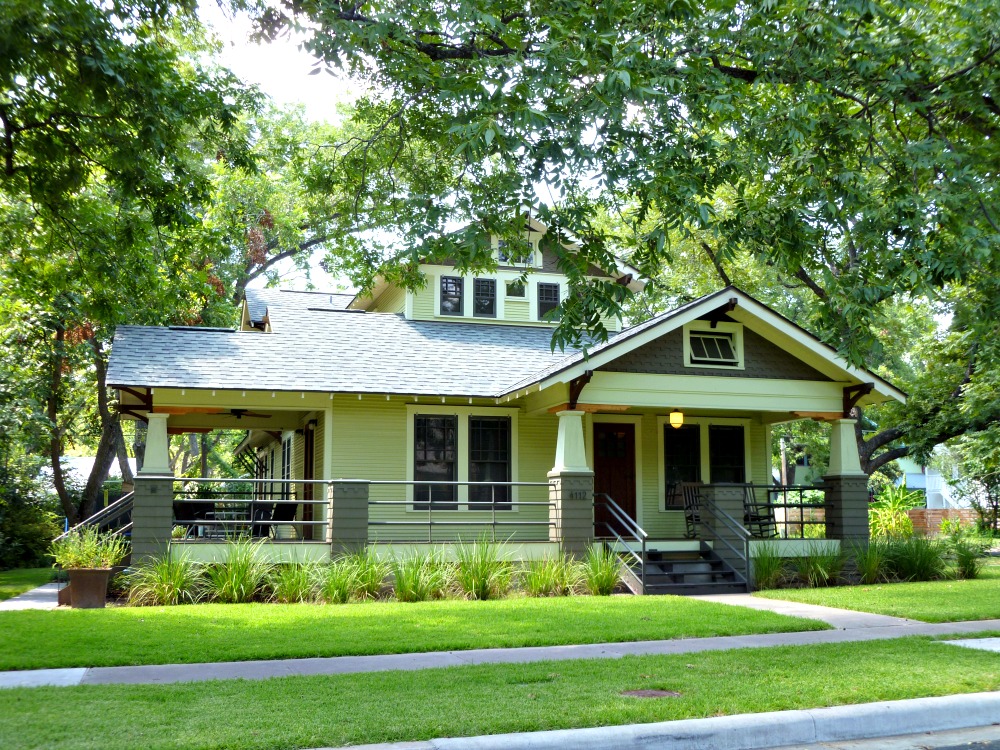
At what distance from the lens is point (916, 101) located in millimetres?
11711

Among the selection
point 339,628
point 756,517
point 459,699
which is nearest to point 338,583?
→ point 339,628

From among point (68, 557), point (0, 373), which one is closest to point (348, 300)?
point (0, 373)

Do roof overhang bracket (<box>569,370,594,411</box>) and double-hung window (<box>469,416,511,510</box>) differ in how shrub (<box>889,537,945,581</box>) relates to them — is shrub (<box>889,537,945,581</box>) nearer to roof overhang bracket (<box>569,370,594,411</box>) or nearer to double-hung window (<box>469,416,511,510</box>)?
roof overhang bracket (<box>569,370,594,411</box>)

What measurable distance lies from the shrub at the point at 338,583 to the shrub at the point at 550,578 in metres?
2.70

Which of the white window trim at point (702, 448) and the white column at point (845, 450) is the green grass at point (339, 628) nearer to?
the white window trim at point (702, 448)

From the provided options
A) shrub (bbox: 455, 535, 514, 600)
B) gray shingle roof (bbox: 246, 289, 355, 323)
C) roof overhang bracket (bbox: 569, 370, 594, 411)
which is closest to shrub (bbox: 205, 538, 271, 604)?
shrub (bbox: 455, 535, 514, 600)

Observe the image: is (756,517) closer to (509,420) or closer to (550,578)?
(509,420)

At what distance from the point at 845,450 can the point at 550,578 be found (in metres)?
7.05

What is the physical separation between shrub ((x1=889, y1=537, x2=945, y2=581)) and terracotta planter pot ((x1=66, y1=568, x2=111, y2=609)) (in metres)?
13.5

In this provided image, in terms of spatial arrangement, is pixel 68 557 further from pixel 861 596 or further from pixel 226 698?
pixel 861 596

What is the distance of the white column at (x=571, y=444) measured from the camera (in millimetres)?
16641

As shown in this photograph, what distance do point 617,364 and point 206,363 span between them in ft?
24.5

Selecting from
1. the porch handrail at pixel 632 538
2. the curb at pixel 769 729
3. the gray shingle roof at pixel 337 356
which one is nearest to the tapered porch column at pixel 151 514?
the gray shingle roof at pixel 337 356

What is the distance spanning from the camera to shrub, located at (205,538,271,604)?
14211 mm
